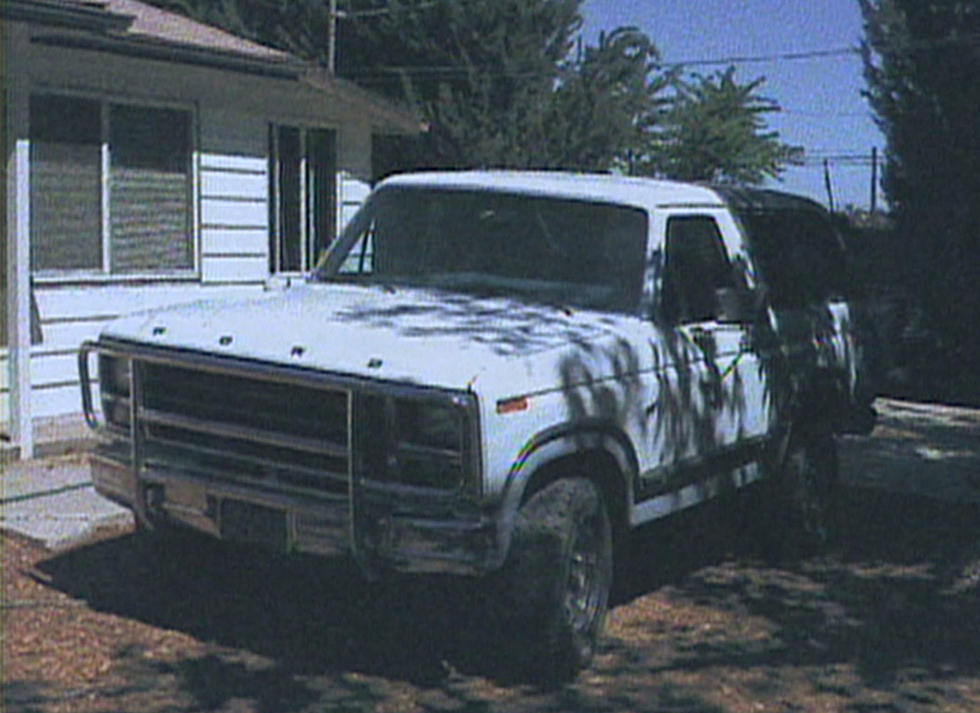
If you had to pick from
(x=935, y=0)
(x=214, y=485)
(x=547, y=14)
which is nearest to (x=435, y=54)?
(x=547, y=14)

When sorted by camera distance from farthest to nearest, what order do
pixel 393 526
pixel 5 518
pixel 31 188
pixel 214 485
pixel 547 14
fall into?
pixel 547 14
pixel 31 188
pixel 5 518
pixel 214 485
pixel 393 526

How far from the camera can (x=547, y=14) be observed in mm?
29484

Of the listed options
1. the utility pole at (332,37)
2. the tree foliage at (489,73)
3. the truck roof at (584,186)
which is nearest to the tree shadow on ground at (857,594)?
the truck roof at (584,186)

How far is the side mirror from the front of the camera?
7184 millimetres

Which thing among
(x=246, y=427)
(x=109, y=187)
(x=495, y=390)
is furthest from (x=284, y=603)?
(x=109, y=187)

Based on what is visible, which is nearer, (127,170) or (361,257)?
(361,257)

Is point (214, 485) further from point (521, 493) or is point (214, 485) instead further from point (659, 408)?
point (659, 408)

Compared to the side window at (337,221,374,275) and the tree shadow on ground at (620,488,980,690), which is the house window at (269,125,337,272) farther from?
the tree shadow on ground at (620,488,980,690)

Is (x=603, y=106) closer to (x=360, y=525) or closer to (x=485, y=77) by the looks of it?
(x=485, y=77)

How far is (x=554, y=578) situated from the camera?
589 centimetres

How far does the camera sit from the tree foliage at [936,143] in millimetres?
10984

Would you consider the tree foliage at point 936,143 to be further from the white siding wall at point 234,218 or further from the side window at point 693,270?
the white siding wall at point 234,218

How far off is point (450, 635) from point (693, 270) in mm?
2298

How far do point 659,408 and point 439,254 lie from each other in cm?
148
